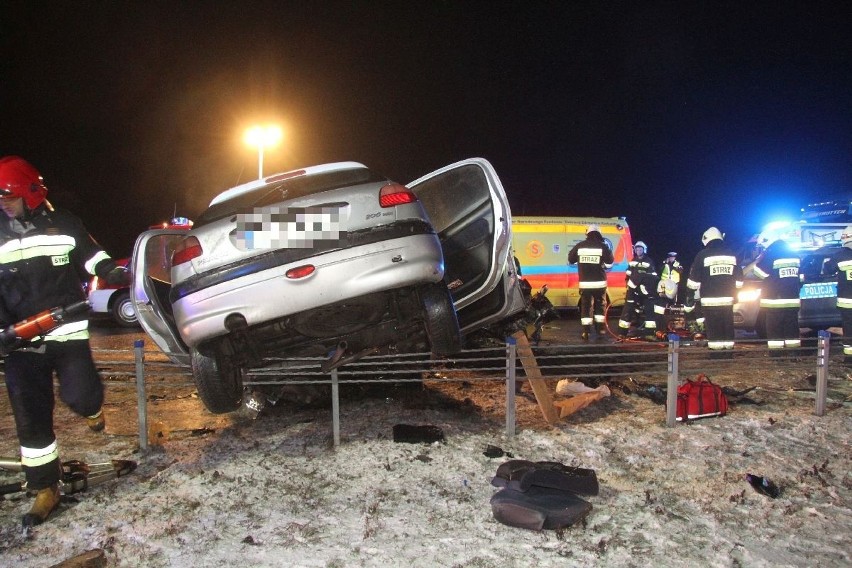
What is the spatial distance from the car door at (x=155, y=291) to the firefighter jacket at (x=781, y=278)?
7412mm

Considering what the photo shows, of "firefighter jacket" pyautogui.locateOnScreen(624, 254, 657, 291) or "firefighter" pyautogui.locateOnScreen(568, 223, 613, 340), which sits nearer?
"firefighter" pyautogui.locateOnScreen(568, 223, 613, 340)

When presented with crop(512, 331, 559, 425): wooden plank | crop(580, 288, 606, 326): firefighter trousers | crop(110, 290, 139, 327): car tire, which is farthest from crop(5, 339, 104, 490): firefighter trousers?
crop(110, 290, 139, 327): car tire

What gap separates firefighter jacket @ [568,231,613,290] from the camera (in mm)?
9258

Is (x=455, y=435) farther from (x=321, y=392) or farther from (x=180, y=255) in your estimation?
(x=180, y=255)

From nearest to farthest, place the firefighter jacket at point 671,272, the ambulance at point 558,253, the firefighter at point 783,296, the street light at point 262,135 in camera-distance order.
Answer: the firefighter at point 783,296
the firefighter jacket at point 671,272
the street light at point 262,135
the ambulance at point 558,253

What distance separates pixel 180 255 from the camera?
336cm

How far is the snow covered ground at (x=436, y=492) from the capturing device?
9.57 ft

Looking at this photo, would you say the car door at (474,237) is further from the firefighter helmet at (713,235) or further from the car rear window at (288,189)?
the firefighter helmet at (713,235)

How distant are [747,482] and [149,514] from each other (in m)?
3.74

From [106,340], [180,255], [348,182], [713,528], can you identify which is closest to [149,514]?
[180,255]

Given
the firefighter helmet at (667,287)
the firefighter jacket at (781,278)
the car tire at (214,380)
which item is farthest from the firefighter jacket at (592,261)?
the car tire at (214,380)

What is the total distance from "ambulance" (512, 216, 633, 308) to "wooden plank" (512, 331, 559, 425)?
7.61 m

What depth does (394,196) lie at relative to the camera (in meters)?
3.43

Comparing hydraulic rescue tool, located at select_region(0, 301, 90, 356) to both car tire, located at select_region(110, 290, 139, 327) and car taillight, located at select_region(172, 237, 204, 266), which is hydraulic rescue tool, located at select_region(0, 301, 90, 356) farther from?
car tire, located at select_region(110, 290, 139, 327)
